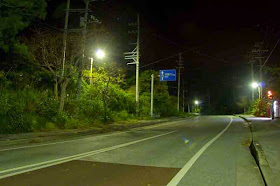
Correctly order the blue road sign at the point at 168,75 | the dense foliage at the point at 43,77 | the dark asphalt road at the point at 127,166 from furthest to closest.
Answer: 1. the blue road sign at the point at 168,75
2. the dense foliage at the point at 43,77
3. the dark asphalt road at the point at 127,166

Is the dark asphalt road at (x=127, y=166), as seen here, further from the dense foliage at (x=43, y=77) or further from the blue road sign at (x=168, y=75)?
the blue road sign at (x=168, y=75)

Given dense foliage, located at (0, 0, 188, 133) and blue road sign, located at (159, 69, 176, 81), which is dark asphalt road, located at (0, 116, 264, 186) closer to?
dense foliage, located at (0, 0, 188, 133)

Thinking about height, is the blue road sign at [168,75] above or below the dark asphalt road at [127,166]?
above

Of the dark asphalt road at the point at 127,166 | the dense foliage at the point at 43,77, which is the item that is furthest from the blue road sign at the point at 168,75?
the dark asphalt road at the point at 127,166

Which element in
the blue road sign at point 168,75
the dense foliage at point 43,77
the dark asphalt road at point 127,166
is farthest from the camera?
Result: the blue road sign at point 168,75

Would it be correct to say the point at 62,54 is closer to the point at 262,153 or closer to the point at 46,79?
the point at 46,79

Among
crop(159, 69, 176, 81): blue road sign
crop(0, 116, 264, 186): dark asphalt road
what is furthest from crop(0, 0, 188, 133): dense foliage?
crop(159, 69, 176, 81): blue road sign

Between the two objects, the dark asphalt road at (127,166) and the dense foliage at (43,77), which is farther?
the dense foliage at (43,77)

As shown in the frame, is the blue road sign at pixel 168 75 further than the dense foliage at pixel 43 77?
Yes

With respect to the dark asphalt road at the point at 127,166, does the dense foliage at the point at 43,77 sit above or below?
above

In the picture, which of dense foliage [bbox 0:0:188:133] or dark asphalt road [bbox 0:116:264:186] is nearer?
dark asphalt road [bbox 0:116:264:186]

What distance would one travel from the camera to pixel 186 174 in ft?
23.1

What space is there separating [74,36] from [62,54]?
1.74 meters

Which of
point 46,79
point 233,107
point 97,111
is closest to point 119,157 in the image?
point 97,111
